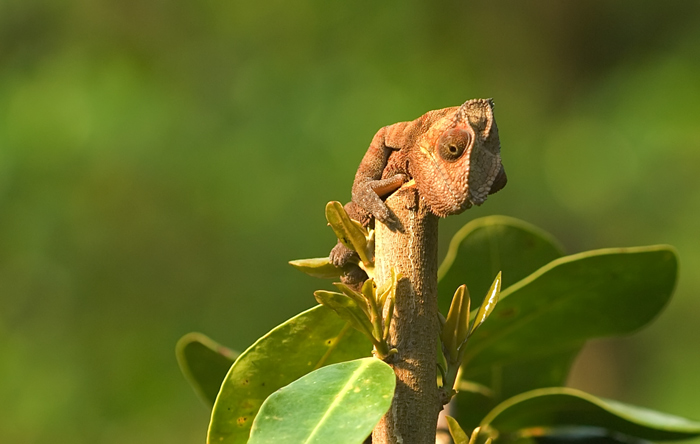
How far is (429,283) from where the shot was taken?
40 centimetres

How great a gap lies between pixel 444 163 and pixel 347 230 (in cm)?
8

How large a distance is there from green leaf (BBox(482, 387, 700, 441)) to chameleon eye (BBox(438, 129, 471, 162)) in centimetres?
34

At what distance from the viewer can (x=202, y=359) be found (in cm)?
66

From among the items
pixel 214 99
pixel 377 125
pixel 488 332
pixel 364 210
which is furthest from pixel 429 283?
pixel 214 99

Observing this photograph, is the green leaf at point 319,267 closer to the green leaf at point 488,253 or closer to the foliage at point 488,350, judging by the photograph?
the foliage at point 488,350

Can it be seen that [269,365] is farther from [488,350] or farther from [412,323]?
[488,350]

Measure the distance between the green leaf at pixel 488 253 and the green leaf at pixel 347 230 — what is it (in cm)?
29

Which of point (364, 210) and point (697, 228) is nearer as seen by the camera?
point (364, 210)

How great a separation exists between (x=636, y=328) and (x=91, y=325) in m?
2.28

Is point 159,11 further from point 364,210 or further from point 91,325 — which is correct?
point 364,210

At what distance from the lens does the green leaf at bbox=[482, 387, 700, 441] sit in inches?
24.5

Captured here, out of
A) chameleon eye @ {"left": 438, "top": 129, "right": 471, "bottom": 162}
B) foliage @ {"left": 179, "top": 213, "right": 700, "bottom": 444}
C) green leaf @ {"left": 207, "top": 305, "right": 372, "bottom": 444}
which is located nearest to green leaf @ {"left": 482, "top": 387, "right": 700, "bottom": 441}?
foliage @ {"left": 179, "top": 213, "right": 700, "bottom": 444}

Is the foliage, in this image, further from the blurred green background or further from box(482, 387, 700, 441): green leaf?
the blurred green background

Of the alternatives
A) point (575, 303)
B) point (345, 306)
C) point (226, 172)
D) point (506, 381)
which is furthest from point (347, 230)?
point (226, 172)
